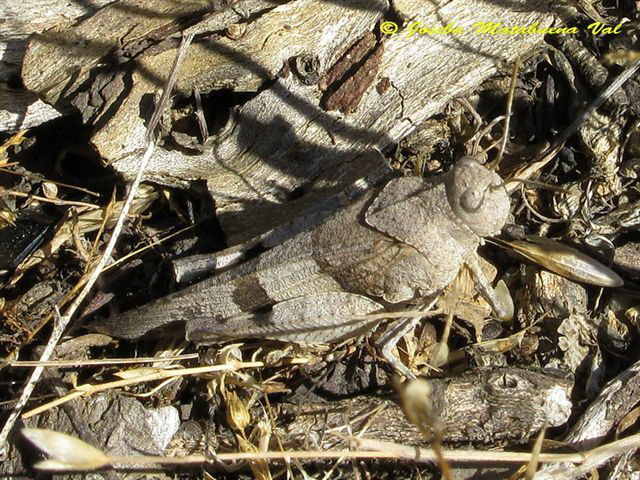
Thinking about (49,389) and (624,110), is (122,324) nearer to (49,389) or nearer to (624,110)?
(49,389)

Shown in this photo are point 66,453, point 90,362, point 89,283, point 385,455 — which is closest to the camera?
point 66,453

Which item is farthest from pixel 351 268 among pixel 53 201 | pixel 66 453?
pixel 53 201

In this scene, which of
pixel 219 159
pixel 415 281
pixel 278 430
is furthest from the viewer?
pixel 219 159

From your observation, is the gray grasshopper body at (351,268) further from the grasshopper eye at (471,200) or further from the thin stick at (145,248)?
the thin stick at (145,248)

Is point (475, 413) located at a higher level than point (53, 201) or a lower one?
lower

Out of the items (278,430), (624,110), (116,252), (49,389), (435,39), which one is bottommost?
(278,430)

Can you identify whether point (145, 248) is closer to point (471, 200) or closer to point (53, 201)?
point (53, 201)

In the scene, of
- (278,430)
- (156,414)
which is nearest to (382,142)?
(278,430)
